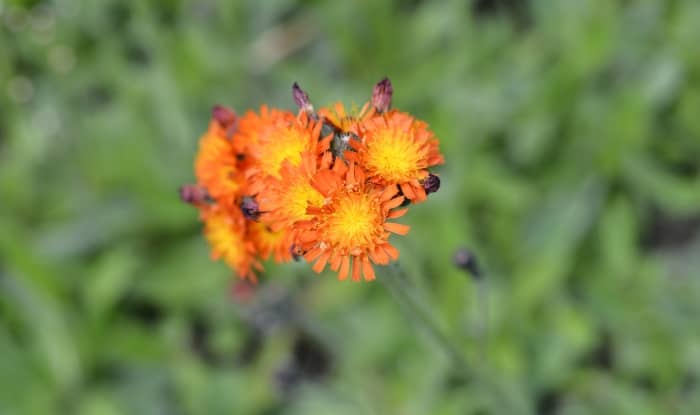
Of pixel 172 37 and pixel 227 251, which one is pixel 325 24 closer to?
pixel 172 37

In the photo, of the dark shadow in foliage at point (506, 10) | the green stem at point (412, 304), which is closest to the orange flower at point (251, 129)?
the green stem at point (412, 304)

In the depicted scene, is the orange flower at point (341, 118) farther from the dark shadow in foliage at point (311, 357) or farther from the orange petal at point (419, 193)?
the dark shadow in foliage at point (311, 357)

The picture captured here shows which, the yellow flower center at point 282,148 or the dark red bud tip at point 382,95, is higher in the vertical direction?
the dark red bud tip at point 382,95

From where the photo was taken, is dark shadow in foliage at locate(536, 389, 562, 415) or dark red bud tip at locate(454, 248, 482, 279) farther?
dark shadow in foliage at locate(536, 389, 562, 415)

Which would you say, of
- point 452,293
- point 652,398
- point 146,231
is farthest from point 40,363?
point 652,398

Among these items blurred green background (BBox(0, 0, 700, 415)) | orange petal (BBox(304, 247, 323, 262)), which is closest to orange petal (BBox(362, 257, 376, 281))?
orange petal (BBox(304, 247, 323, 262))

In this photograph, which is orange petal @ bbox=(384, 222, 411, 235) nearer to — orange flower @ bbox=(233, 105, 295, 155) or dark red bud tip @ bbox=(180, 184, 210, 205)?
orange flower @ bbox=(233, 105, 295, 155)

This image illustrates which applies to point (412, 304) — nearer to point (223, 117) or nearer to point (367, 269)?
point (367, 269)
